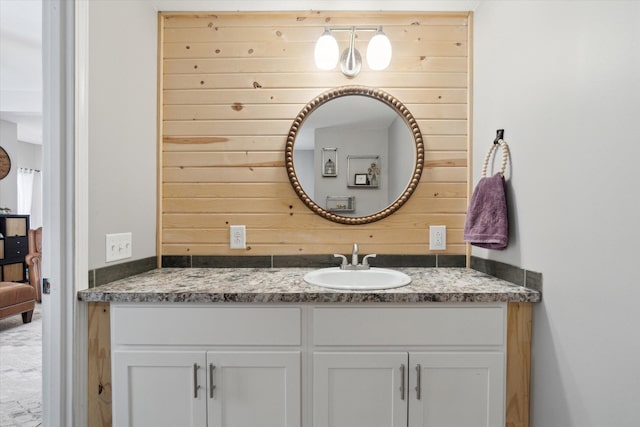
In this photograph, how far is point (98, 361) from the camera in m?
1.23

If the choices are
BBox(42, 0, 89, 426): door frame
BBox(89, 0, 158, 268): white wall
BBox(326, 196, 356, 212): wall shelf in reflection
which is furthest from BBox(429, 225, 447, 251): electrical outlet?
BBox(42, 0, 89, 426): door frame

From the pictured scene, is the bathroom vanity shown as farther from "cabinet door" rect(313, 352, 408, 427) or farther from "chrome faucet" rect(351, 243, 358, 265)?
"chrome faucet" rect(351, 243, 358, 265)

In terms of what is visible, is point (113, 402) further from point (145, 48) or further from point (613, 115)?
point (613, 115)

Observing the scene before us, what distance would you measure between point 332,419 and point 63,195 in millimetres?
1301

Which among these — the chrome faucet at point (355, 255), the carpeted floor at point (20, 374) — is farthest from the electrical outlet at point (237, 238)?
the carpeted floor at point (20, 374)

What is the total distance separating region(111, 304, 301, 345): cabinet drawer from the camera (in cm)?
121

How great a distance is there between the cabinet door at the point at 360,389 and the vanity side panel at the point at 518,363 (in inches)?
16.3

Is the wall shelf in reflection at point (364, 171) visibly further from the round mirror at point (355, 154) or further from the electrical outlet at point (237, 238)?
the electrical outlet at point (237, 238)

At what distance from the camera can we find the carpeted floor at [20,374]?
6.01ft

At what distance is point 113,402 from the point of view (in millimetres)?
1223

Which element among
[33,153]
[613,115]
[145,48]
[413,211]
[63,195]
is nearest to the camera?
[613,115]

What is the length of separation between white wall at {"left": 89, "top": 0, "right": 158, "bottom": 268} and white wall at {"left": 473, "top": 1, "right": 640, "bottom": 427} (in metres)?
1.71

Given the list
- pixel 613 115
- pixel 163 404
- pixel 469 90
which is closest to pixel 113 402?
pixel 163 404

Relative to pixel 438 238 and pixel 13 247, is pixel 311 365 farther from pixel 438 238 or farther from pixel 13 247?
pixel 13 247
